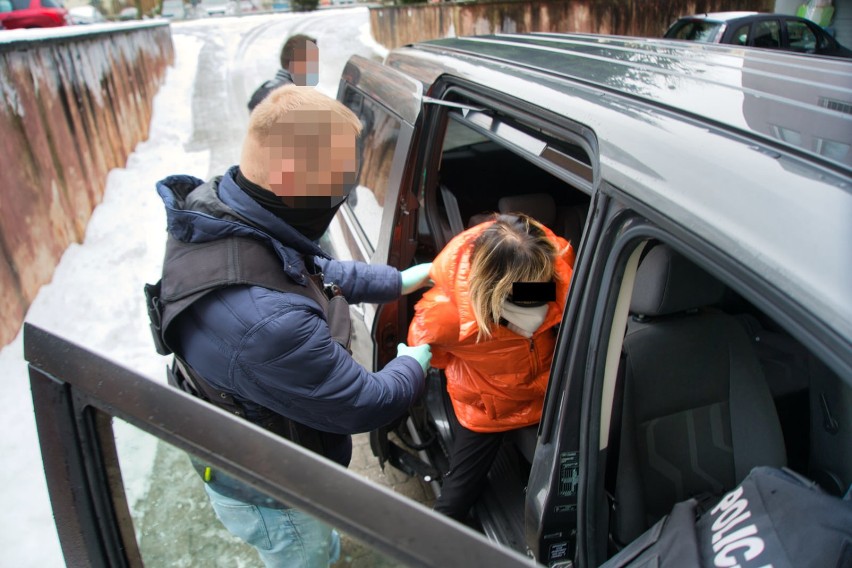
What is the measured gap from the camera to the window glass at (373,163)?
8.03 feet

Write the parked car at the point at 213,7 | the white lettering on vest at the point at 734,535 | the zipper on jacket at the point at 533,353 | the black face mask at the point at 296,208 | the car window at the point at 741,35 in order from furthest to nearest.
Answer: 1. the parked car at the point at 213,7
2. the car window at the point at 741,35
3. the zipper on jacket at the point at 533,353
4. the black face mask at the point at 296,208
5. the white lettering on vest at the point at 734,535

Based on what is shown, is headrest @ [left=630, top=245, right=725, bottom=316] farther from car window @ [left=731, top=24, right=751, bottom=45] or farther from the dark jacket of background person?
car window @ [left=731, top=24, right=751, bottom=45]

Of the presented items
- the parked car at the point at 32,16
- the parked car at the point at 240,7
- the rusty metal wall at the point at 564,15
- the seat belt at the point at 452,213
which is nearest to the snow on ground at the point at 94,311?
the seat belt at the point at 452,213

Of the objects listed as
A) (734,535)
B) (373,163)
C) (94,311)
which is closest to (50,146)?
(94,311)

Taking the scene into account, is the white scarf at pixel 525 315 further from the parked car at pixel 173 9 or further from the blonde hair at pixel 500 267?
the parked car at pixel 173 9

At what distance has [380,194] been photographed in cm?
252

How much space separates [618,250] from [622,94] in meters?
0.44

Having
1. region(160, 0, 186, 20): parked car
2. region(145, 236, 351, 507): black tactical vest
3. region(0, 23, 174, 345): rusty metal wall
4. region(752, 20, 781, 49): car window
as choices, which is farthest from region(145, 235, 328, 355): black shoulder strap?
region(160, 0, 186, 20): parked car

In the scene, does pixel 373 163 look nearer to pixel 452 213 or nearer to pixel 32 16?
pixel 452 213

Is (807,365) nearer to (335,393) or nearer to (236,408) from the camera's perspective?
(335,393)

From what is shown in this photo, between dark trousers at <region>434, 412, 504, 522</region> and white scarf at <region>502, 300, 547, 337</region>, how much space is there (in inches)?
17.9

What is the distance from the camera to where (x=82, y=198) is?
16.8 feet

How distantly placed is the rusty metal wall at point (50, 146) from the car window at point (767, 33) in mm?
8140

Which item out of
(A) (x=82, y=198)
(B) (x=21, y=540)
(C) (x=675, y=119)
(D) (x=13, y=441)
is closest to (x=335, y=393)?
(C) (x=675, y=119)
